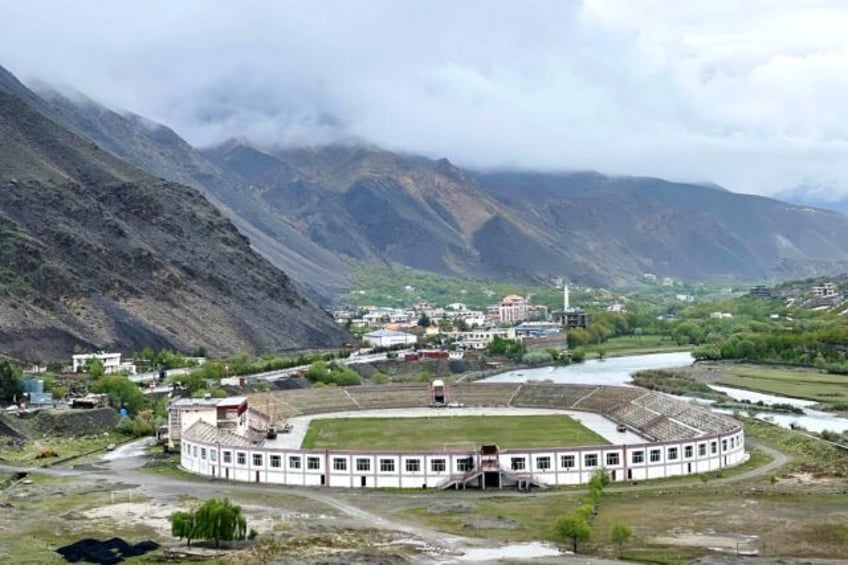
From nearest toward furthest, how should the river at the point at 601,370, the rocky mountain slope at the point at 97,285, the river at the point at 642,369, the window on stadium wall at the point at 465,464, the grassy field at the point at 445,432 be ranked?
the window on stadium wall at the point at 465,464 < the grassy field at the point at 445,432 < the river at the point at 642,369 < the rocky mountain slope at the point at 97,285 < the river at the point at 601,370

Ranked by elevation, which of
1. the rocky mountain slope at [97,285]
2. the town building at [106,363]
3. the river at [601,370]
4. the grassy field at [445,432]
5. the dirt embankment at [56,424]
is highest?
the rocky mountain slope at [97,285]

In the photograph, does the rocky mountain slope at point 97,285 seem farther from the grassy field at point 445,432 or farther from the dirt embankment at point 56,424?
the grassy field at point 445,432

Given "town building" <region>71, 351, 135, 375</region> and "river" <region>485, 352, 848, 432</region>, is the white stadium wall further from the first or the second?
"town building" <region>71, 351, 135, 375</region>

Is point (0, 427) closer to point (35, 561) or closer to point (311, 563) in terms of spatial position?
point (35, 561)

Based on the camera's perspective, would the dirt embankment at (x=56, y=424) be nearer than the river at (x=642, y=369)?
Yes

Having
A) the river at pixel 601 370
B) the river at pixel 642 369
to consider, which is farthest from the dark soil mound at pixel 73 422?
the river at pixel 601 370

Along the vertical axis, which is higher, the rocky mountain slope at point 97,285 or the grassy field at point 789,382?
the rocky mountain slope at point 97,285

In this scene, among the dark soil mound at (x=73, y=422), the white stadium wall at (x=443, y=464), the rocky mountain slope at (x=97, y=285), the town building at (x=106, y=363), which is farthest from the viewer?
the rocky mountain slope at (x=97, y=285)

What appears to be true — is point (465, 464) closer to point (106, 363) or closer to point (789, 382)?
point (106, 363)
